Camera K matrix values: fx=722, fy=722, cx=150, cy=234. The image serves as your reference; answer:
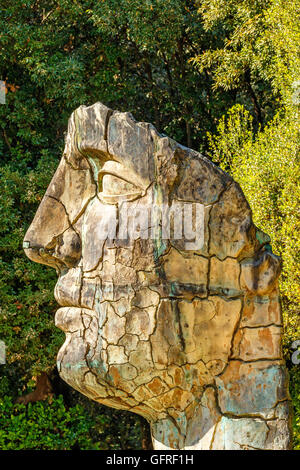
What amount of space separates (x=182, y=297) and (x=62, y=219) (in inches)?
31.4

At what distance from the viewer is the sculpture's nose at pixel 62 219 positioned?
12.2 feet

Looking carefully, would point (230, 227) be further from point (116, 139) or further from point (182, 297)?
point (116, 139)

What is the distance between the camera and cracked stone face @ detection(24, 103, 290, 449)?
347 cm

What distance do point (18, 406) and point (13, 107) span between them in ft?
10.2

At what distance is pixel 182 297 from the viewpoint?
A: 3.48 metres

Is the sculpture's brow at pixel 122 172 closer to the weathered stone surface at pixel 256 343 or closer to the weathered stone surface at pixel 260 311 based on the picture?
the weathered stone surface at pixel 260 311

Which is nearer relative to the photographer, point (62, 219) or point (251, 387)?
point (251, 387)

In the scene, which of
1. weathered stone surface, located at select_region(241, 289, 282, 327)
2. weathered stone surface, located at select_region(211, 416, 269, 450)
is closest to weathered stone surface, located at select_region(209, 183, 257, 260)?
weathered stone surface, located at select_region(241, 289, 282, 327)

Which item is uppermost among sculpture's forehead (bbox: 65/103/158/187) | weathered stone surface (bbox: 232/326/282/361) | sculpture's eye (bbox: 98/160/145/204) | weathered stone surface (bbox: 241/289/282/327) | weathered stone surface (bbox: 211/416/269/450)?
sculpture's forehead (bbox: 65/103/158/187)

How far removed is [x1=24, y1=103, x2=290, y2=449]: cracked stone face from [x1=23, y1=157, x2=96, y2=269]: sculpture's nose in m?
0.15

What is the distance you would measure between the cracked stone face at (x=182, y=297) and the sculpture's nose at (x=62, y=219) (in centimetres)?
15

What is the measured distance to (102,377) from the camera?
3580mm

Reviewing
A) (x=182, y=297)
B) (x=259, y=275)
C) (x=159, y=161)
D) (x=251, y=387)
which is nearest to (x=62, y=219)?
(x=159, y=161)

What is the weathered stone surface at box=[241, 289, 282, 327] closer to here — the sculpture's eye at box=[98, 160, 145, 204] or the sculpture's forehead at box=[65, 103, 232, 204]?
the sculpture's forehead at box=[65, 103, 232, 204]
